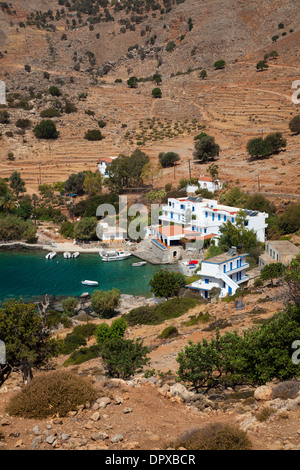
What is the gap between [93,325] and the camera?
34.3 metres

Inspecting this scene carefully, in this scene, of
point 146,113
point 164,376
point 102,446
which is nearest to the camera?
Result: point 102,446

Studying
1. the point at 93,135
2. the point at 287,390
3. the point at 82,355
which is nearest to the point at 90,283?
the point at 82,355

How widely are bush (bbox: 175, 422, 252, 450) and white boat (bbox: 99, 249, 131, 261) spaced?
41.5 m

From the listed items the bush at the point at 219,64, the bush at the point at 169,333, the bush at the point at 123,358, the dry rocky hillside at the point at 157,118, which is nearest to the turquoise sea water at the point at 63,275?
the dry rocky hillside at the point at 157,118

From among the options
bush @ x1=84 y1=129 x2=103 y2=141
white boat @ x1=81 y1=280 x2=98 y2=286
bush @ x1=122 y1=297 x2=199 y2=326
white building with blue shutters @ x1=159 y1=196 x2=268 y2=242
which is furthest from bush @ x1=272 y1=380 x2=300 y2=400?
bush @ x1=84 y1=129 x2=103 y2=141

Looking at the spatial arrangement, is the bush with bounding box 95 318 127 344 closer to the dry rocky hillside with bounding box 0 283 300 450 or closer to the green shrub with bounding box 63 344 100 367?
the green shrub with bounding box 63 344 100 367

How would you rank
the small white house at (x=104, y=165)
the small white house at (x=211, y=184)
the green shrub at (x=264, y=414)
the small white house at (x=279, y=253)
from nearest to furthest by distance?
the green shrub at (x=264, y=414), the small white house at (x=279, y=253), the small white house at (x=211, y=184), the small white house at (x=104, y=165)

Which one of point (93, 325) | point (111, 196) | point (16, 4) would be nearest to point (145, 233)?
point (111, 196)

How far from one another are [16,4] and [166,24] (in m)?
47.5

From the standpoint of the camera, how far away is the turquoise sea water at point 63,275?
4441cm

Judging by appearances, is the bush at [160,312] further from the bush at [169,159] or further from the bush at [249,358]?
the bush at [169,159]

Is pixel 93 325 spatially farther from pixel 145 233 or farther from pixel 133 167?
pixel 133 167

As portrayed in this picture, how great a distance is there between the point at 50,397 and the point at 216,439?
4.34 metres

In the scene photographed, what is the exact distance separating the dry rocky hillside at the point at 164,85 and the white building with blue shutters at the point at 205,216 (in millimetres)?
8338
